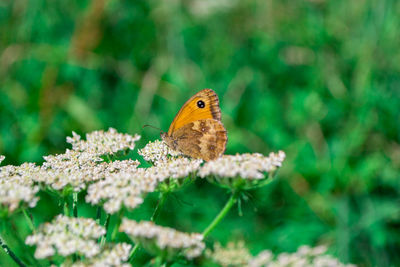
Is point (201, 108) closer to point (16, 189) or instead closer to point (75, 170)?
point (75, 170)

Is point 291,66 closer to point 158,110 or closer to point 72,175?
point 158,110

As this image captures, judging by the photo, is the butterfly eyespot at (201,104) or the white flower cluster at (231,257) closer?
the white flower cluster at (231,257)

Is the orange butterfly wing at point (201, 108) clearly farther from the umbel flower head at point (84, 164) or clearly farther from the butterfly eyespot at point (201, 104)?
the umbel flower head at point (84, 164)

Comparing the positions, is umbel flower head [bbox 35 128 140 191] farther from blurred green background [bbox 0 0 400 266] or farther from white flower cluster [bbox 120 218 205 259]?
blurred green background [bbox 0 0 400 266]

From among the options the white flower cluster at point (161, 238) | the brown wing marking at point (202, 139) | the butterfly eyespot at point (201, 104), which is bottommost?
the white flower cluster at point (161, 238)

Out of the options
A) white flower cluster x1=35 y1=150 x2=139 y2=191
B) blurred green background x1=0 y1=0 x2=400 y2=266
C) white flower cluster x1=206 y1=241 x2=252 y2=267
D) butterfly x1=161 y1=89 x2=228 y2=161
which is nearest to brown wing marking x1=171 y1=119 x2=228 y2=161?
butterfly x1=161 y1=89 x2=228 y2=161

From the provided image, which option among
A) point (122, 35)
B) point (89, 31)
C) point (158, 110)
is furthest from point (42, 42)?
point (158, 110)

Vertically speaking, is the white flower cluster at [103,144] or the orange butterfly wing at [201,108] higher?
the orange butterfly wing at [201,108]

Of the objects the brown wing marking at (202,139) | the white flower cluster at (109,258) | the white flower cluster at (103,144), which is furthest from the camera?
the brown wing marking at (202,139)

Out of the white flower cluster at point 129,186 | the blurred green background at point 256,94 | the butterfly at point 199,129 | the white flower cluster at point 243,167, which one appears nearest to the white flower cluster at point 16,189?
the white flower cluster at point 129,186
